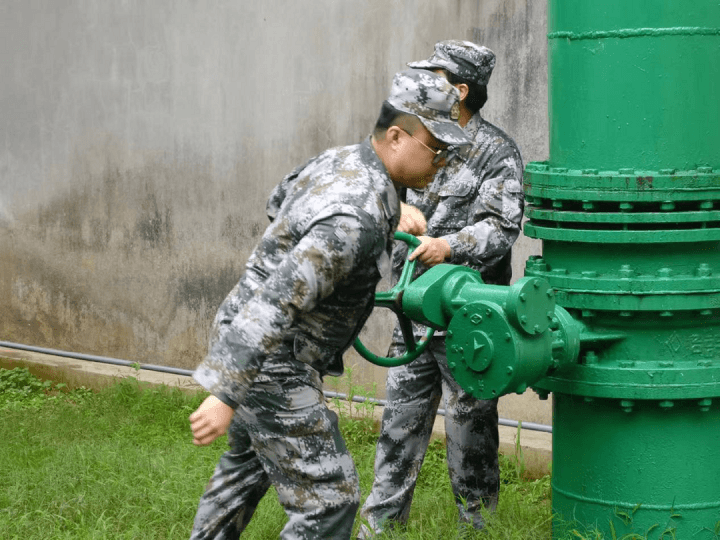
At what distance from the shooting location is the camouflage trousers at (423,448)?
13.9 feet

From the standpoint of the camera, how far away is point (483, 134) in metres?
4.26

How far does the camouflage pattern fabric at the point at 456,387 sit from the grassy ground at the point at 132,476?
0.15 meters

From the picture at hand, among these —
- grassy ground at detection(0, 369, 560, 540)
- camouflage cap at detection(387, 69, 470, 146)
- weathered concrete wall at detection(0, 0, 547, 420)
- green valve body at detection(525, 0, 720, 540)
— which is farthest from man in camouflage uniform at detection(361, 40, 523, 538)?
weathered concrete wall at detection(0, 0, 547, 420)

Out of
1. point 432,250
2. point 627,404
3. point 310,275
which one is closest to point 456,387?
point 432,250

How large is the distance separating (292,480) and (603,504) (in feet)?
2.99

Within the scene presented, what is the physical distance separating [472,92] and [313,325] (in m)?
1.41

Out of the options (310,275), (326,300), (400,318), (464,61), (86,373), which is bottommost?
(86,373)

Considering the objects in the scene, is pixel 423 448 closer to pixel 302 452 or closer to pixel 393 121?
pixel 302 452

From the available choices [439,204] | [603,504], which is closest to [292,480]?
[603,504]

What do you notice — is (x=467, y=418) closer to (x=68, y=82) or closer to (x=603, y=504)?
(x=603, y=504)

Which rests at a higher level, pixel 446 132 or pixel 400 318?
pixel 446 132

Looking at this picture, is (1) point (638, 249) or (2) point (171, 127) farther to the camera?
(2) point (171, 127)

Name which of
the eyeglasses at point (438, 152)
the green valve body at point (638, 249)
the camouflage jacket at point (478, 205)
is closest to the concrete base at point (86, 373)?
the camouflage jacket at point (478, 205)

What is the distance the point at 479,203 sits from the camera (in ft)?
13.6
